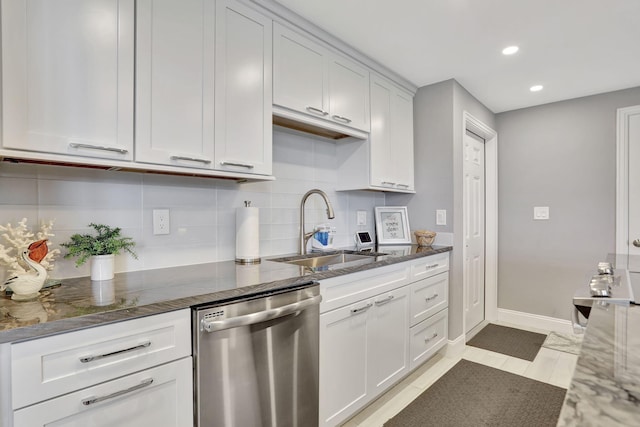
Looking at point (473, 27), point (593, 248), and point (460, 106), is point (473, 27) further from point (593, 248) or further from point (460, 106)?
point (593, 248)

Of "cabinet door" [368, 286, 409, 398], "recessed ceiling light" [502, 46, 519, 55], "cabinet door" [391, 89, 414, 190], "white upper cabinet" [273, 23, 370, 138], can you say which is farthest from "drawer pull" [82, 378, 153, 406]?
"recessed ceiling light" [502, 46, 519, 55]

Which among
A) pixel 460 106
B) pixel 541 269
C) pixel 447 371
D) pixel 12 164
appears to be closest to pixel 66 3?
pixel 12 164

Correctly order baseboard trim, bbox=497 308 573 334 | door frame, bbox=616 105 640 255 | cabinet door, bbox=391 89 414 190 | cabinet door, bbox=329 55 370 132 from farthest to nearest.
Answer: baseboard trim, bbox=497 308 573 334
door frame, bbox=616 105 640 255
cabinet door, bbox=391 89 414 190
cabinet door, bbox=329 55 370 132

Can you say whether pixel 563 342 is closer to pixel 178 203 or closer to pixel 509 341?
pixel 509 341

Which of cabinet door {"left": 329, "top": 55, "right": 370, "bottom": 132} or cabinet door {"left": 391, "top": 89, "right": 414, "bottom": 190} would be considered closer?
cabinet door {"left": 329, "top": 55, "right": 370, "bottom": 132}

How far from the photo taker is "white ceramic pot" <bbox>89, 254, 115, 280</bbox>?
1370mm

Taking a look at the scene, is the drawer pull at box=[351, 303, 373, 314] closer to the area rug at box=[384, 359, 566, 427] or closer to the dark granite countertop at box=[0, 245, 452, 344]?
the dark granite countertop at box=[0, 245, 452, 344]

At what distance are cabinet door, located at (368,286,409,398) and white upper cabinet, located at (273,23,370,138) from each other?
3.84ft

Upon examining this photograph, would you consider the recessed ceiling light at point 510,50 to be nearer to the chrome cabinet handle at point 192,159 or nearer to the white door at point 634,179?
the white door at point 634,179

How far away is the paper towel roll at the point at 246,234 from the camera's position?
6.17ft

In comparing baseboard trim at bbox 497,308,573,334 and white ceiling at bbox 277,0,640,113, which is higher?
white ceiling at bbox 277,0,640,113

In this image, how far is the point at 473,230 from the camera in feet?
11.0

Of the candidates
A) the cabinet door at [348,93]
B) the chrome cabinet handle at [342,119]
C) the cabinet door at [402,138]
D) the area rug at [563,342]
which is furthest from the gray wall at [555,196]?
the chrome cabinet handle at [342,119]

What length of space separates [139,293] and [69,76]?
0.81m
